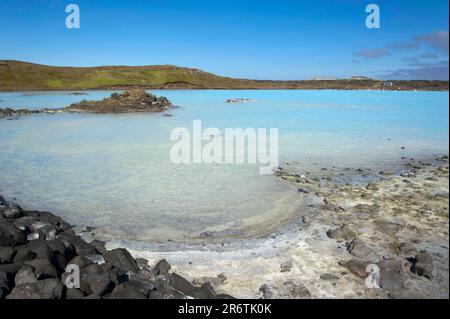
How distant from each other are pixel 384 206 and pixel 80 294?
25.1 feet

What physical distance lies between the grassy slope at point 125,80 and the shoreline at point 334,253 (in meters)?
79.0

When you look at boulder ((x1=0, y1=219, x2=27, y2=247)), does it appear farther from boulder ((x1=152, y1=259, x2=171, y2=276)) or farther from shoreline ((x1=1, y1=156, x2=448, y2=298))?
boulder ((x1=152, y1=259, x2=171, y2=276))

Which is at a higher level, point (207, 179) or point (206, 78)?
point (206, 78)

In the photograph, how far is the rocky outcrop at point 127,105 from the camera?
40062mm

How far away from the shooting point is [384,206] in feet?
31.6

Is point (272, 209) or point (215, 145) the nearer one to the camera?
point (272, 209)

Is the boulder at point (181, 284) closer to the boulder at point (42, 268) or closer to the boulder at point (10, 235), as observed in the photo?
the boulder at point (42, 268)

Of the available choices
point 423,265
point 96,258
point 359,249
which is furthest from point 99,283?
point 423,265

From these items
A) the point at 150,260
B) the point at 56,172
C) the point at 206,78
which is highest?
the point at 206,78

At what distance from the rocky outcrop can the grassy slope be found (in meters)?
50.3

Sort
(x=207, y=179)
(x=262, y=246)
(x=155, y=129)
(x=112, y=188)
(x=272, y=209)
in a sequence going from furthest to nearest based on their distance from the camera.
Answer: (x=155, y=129)
(x=207, y=179)
(x=112, y=188)
(x=272, y=209)
(x=262, y=246)
